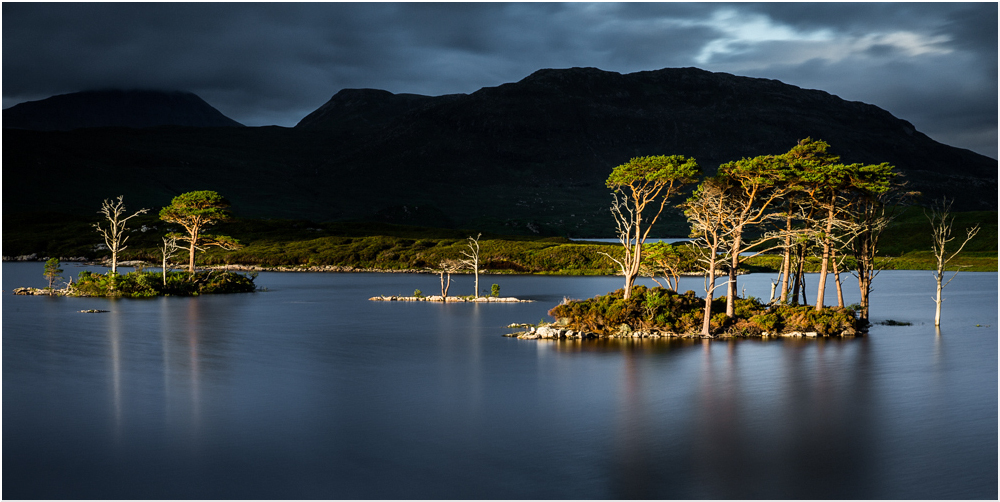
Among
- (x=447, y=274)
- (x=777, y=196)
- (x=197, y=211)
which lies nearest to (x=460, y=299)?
(x=197, y=211)

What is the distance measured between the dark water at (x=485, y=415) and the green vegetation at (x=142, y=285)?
22.4 m

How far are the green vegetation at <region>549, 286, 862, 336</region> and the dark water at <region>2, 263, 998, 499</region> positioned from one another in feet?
5.47

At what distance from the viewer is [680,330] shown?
124 feet

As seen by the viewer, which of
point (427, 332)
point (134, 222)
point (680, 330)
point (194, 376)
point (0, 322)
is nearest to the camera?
point (194, 376)

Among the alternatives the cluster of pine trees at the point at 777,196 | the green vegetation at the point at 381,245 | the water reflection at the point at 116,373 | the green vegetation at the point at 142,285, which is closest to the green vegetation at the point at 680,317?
the cluster of pine trees at the point at 777,196

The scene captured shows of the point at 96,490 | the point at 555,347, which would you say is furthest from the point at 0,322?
the point at 96,490

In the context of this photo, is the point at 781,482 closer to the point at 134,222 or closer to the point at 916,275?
the point at 916,275

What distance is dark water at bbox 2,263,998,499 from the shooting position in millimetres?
16422

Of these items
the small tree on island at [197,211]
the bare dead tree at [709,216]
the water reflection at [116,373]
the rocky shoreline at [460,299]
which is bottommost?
the water reflection at [116,373]

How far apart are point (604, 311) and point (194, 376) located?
18.8 metres

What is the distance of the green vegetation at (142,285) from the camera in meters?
65.6

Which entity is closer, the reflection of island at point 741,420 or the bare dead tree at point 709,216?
the reflection of island at point 741,420

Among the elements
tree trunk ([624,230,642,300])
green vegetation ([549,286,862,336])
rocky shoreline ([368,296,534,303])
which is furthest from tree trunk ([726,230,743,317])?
rocky shoreline ([368,296,534,303])

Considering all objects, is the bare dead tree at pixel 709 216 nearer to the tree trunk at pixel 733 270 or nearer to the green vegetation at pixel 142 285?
the tree trunk at pixel 733 270
